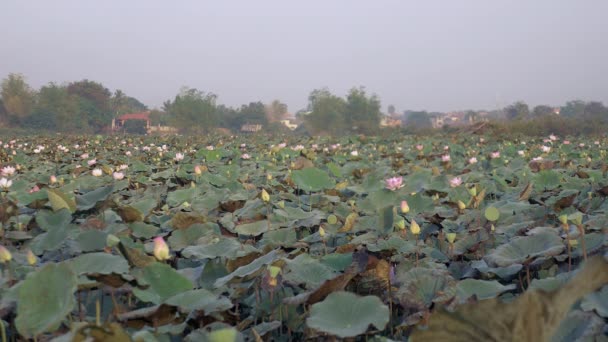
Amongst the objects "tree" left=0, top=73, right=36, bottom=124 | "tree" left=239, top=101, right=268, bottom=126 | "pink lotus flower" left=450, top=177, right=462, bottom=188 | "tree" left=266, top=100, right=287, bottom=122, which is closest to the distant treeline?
"tree" left=0, top=73, right=36, bottom=124

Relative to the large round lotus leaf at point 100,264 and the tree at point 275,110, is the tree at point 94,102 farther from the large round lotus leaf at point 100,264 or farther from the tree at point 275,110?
the large round lotus leaf at point 100,264

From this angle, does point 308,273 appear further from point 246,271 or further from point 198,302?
point 198,302

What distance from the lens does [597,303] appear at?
741mm

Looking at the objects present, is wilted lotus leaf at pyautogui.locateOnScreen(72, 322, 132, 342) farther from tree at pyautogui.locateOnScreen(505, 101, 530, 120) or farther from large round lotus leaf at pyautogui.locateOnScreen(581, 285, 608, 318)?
tree at pyautogui.locateOnScreen(505, 101, 530, 120)

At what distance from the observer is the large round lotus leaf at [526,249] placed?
101 cm

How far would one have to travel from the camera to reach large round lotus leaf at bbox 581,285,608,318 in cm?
72

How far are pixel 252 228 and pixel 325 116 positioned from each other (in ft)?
99.5

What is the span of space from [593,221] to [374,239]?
1.83 feet

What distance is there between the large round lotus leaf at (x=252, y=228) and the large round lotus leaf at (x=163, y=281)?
56 cm

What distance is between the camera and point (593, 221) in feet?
4.16

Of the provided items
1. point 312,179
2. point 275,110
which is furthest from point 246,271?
point 275,110

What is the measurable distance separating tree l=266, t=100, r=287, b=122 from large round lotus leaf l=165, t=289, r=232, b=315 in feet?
154

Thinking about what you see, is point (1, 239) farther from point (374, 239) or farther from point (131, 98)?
point (131, 98)

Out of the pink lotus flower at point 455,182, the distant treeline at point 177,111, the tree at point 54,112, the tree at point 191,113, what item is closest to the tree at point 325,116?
the distant treeline at point 177,111
